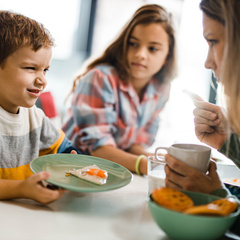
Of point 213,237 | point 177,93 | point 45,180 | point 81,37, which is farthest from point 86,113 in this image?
point 81,37

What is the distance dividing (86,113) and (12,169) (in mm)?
523

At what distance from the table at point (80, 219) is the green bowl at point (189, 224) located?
59mm

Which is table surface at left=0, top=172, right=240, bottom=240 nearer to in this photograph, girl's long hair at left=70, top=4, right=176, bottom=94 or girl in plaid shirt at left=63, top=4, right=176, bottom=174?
girl in plaid shirt at left=63, top=4, right=176, bottom=174

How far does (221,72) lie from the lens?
2.40 feet

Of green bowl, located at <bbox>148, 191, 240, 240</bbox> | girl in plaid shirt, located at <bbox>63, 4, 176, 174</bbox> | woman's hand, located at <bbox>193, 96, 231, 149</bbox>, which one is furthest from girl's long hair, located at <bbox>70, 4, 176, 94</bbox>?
green bowl, located at <bbox>148, 191, 240, 240</bbox>

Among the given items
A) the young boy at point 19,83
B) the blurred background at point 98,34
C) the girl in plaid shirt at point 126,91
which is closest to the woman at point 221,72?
the young boy at point 19,83

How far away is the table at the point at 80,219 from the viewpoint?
622mm

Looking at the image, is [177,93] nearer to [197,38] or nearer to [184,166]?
[197,38]

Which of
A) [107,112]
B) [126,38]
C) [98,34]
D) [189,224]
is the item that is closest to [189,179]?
[189,224]

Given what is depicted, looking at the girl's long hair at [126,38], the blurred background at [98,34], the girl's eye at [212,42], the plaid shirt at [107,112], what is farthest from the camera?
the blurred background at [98,34]

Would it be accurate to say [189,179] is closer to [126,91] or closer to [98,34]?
[126,91]

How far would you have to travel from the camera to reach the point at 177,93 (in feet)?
9.98

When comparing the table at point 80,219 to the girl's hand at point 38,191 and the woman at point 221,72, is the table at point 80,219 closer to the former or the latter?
the girl's hand at point 38,191

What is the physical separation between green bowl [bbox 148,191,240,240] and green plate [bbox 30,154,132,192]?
18cm
